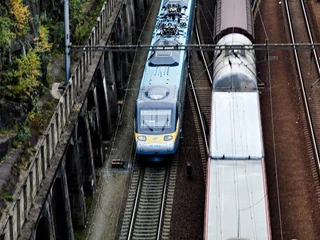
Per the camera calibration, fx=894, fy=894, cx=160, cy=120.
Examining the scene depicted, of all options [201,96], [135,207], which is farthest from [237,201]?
[201,96]

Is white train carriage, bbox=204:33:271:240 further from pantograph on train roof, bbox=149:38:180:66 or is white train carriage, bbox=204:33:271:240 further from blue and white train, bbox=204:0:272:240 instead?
pantograph on train roof, bbox=149:38:180:66

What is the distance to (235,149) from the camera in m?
46.4

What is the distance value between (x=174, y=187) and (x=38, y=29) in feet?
39.0

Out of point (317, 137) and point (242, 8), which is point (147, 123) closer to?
point (317, 137)

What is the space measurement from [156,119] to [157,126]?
1.51 feet

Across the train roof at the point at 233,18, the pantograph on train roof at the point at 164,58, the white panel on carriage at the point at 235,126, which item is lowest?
the white panel on carriage at the point at 235,126

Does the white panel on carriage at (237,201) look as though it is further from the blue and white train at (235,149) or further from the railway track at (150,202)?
the railway track at (150,202)

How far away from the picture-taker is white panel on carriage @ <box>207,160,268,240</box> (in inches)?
1572

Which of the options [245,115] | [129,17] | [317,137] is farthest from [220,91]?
[129,17]

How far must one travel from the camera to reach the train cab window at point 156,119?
5103 centimetres

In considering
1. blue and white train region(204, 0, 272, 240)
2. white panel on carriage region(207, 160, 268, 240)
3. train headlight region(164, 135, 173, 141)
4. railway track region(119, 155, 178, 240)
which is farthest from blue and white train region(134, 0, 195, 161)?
white panel on carriage region(207, 160, 268, 240)

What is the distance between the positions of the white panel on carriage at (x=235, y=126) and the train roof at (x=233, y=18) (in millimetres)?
8734

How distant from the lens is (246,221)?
40.5m

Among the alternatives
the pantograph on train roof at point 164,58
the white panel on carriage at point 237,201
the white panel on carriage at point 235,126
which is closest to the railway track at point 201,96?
the white panel on carriage at point 235,126
